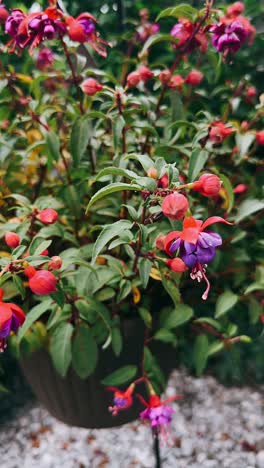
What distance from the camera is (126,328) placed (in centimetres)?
100

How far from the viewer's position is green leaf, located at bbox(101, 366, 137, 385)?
3.09ft

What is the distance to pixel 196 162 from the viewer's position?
0.78m

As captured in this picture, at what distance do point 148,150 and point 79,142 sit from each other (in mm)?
203

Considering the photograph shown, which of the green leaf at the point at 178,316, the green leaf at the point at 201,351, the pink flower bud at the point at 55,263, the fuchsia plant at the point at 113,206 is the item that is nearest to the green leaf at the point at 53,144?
the fuchsia plant at the point at 113,206

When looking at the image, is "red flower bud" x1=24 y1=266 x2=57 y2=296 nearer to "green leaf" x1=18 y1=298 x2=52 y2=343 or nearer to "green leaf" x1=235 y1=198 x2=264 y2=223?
"green leaf" x1=18 y1=298 x2=52 y2=343

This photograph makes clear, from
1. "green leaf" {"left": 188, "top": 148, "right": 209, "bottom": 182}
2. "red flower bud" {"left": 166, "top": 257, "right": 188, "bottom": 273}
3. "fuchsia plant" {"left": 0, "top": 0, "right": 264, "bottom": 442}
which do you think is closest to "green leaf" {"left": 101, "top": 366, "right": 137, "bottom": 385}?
"fuchsia plant" {"left": 0, "top": 0, "right": 264, "bottom": 442}

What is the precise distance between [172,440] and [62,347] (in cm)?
58

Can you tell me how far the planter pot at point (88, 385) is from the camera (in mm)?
1025

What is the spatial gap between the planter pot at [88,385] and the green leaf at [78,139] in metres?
0.38

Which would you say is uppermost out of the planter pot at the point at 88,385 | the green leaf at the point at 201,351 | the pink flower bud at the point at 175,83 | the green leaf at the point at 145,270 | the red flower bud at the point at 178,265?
the pink flower bud at the point at 175,83

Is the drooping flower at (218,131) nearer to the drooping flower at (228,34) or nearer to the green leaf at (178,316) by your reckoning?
the drooping flower at (228,34)

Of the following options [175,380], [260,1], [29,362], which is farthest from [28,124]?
[175,380]

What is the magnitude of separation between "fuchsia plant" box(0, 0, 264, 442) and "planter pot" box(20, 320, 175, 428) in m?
0.05

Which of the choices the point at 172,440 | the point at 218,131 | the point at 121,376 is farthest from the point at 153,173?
the point at 172,440
